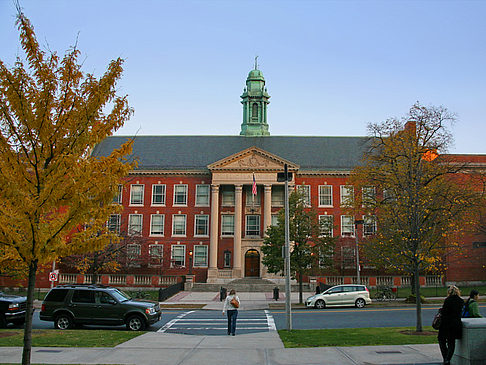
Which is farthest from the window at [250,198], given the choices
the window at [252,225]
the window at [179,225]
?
the window at [179,225]

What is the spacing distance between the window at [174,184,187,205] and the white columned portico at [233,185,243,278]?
672 cm

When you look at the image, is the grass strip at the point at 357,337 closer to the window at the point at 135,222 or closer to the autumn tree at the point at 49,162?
the autumn tree at the point at 49,162

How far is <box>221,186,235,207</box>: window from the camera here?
5253cm

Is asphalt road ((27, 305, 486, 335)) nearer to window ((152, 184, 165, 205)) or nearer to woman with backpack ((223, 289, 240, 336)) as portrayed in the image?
woman with backpack ((223, 289, 240, 336))

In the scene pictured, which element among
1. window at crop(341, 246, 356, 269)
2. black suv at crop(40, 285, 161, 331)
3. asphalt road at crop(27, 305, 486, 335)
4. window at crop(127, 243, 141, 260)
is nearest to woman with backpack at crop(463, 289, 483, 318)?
asphalt road at crop(27, 305, 486, 335)

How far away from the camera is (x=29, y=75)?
29.5 ft

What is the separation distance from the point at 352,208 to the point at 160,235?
78.5 ft

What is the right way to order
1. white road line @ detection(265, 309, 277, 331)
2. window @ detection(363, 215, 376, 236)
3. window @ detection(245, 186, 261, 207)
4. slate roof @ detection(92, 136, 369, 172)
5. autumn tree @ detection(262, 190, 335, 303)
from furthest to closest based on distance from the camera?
slate roof @ detection(92, 136, 369, 172), window @ detection(245, 186, 261, 207), window @ detection(363, 215, 376, 236), autumn tree @ detection(262, 190, 335, 303), white road line @ detection(265, 309, 277, 331)

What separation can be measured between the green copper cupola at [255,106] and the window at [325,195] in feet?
42.4

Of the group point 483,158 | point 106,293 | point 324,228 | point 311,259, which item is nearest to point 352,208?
point 324,228

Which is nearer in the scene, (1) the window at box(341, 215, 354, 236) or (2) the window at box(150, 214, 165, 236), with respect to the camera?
(1) the window at box(341, 215, 354, 236)

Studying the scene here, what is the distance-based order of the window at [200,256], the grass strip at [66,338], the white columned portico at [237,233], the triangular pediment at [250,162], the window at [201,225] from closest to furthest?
the grass strip at [66,338]
the white columned portico at [237,233]
the triangular pediment at [250,162]
the window at [200,256]
the window at [201,225]

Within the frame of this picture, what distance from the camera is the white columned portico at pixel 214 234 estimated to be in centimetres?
4938

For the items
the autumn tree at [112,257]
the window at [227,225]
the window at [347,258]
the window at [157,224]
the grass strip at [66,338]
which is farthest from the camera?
the window at [157,224]
